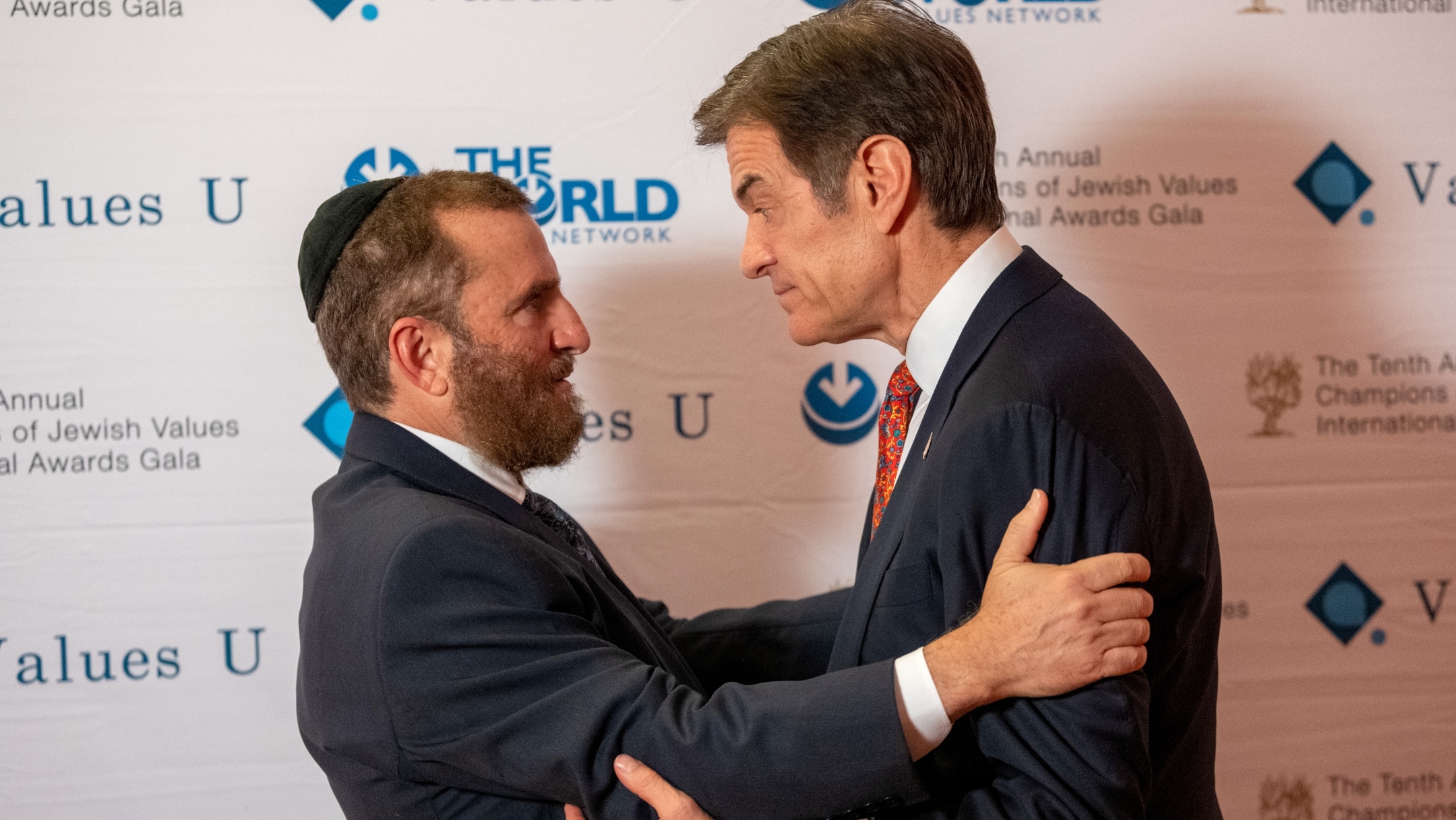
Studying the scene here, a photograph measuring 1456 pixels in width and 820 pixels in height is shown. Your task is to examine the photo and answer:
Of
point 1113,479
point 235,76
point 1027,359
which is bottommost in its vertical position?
point 1113,479

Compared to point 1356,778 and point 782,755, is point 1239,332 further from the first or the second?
point 782,755

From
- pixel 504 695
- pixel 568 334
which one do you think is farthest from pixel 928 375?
pixel 504 695

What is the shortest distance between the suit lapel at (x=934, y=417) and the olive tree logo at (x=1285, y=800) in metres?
1.51

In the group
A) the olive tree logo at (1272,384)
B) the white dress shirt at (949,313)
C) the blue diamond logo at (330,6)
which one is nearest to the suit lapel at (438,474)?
the white dress shirt at (949,313)

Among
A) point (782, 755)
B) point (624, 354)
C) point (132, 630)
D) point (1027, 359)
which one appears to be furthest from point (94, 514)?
point (1027, 359)

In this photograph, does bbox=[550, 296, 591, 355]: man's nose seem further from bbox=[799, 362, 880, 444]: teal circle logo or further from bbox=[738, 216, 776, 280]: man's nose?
bbox=[799, 362, 880, 444]: teal circle logo

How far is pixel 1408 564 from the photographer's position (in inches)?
95.8

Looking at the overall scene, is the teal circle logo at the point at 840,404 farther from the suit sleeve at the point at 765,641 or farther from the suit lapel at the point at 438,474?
the suit lapel at the point at 438,474

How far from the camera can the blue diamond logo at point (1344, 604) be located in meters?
2.42

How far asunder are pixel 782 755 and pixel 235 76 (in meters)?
1.74

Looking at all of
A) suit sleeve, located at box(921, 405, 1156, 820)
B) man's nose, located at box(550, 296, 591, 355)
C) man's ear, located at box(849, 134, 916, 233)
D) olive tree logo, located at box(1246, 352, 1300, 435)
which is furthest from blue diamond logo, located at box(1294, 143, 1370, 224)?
man's nose, located at box(550, 296, 591, 355)

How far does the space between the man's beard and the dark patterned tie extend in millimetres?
61

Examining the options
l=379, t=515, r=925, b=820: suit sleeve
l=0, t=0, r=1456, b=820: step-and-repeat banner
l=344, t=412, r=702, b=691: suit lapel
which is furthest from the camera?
l=0, t=0, r=1456, b=820: step-and-repeat banner

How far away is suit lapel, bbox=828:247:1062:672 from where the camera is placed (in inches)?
54.4
